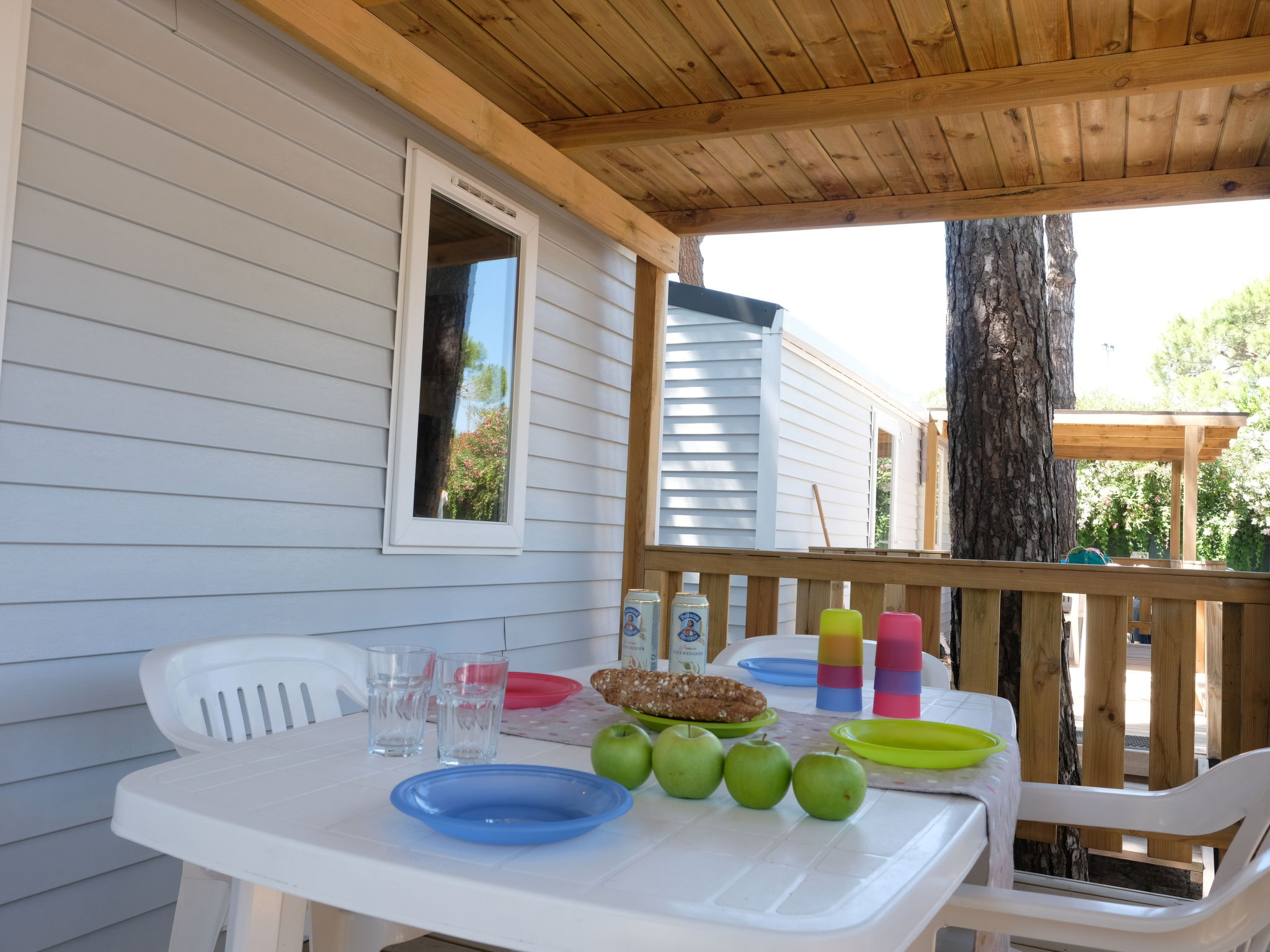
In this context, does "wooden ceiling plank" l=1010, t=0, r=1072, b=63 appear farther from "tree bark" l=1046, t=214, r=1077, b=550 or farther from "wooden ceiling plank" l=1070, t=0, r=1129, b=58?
"tree bark" l=1046, t=214, r=1077, b=550

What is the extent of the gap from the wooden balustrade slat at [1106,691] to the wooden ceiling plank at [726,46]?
1996 mm

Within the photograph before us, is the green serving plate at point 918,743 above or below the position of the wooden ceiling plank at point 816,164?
below

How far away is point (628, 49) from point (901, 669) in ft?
7.34

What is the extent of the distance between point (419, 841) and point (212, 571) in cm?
177

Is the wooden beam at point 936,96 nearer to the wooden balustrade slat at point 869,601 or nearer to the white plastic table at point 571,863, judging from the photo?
the wooden balustrade slat at point 869,601

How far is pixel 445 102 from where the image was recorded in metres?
3.12

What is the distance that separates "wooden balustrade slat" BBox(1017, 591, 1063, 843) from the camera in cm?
Answer: 321

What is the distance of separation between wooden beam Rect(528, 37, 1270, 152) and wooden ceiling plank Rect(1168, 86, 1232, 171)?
12 centimetres

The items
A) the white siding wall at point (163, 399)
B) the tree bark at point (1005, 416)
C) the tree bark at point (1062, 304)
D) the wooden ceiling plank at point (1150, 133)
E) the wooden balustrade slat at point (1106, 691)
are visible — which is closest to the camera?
the white siding wall at point (163, 399)

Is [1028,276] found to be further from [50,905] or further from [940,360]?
[940,360]

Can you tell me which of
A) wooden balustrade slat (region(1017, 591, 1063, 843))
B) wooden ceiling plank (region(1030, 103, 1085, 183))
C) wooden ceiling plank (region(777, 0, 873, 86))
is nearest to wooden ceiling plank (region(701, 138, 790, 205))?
wooden ceiling plank (region(777, 0, 873, 86))

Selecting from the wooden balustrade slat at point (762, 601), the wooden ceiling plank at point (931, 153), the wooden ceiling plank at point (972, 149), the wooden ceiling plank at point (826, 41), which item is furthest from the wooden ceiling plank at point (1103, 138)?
the wooden balustrade slat at point (762, 601)

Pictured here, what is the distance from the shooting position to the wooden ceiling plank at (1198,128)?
3.21 metres

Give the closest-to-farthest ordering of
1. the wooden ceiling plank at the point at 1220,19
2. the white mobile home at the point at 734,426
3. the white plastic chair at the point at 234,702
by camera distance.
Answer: the white plastic chair at the point at 234,702 < the wooden ceiling plank at the point at 1220,19 < the white mobile home at the point at 734,426
